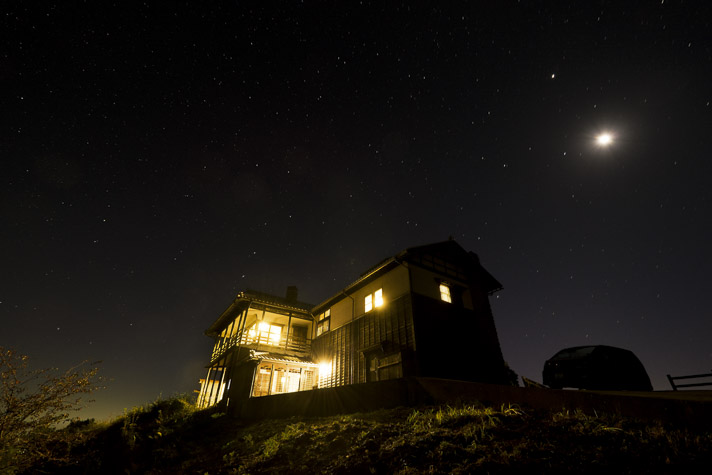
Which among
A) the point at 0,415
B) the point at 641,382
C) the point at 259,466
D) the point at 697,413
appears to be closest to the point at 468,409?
the point at 697,413

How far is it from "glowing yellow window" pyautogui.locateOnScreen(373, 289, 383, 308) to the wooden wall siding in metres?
0.36

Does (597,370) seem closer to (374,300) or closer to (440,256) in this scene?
(440,256)

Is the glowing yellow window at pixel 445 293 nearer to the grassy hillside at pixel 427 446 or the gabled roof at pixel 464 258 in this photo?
the gabled roof at pixel 464 258

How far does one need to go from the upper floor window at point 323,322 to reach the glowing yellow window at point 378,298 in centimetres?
478

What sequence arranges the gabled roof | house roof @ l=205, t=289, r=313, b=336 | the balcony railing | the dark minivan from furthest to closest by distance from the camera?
house roof @ l=205, t=289, r=313, b=336, the balcony railing, the gabled roof, the dark minivan

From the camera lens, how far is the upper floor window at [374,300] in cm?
1761

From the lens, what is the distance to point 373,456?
247 inches

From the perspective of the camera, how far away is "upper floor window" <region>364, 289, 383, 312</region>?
17.6 metres

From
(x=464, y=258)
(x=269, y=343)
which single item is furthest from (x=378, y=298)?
(x=269, y=343)

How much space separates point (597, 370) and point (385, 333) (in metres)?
12.0

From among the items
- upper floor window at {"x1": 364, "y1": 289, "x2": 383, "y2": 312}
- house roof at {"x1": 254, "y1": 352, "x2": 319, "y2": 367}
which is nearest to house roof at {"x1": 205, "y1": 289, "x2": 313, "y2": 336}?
house roof at {"x1": 254, "y1": 352, "x2": 319, "y2": 367}

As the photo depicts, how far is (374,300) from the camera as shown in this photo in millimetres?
18078

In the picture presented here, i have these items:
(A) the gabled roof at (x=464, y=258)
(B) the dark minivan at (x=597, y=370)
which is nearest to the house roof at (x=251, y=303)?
(A) the gabled roof at (x=464, y=258)

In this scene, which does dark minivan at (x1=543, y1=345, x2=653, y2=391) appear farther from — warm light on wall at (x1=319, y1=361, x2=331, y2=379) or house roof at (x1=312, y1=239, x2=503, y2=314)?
warm light on wall at (x1=319, y1=361, x2=331, y2=379)
